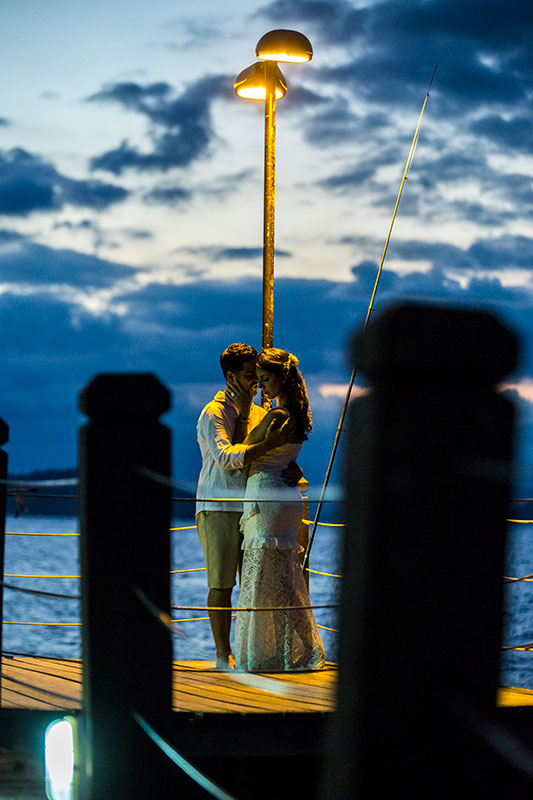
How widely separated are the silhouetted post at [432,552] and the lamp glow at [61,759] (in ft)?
6.43

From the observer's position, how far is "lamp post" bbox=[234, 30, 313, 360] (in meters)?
5.55

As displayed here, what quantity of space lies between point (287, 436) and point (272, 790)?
5.95 feet

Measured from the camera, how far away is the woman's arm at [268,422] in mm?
4895

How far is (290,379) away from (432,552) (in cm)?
375

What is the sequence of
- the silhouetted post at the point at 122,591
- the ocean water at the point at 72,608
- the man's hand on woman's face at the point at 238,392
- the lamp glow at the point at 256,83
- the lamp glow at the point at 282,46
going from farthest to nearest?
the ocean water at the point at 72,608 → the lamp glow at the point at 256,83 → the lamp glow at the point at 282,46 → the man's hand on woman's face at the point at 238,392 → the silhouetted post at the point at 122,591

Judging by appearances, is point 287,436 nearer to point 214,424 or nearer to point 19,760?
point 214,424

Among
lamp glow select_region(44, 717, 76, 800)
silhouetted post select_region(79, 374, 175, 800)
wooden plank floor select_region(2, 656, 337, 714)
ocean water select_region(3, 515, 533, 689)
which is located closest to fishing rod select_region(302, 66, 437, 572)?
wooden plank floor select_region(2, 656, 337, 714)

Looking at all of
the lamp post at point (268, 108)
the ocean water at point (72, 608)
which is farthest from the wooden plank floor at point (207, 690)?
the ocean water at point (72, 608)

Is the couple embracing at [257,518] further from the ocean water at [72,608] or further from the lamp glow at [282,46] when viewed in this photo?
the ocean water at [72,608]

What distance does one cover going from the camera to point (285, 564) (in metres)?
5.09

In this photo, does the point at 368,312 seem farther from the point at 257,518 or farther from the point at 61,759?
the point at 61,759

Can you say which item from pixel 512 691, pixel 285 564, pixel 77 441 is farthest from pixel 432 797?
pixel 285 564

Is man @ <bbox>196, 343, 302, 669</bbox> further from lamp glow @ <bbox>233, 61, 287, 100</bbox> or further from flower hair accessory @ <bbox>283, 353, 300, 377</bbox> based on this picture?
lamp glow @ <bbox>233, 61, 287, 100</bbox>

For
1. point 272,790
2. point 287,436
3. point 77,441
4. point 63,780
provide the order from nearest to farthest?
point 77,441
point 63,780
point 272,790
point 287,436
